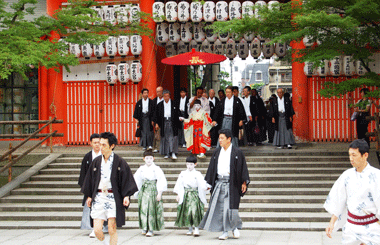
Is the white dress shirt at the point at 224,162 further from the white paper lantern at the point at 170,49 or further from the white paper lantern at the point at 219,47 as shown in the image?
the white paper lantern at the point at 170,49

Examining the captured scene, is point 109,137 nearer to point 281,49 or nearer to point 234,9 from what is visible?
point 234,9

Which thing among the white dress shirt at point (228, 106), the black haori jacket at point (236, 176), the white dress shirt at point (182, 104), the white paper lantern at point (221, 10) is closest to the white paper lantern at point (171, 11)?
the white paper lantern at point (221, 10)

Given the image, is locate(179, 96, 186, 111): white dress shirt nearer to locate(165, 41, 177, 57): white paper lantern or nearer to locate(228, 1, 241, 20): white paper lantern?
locate(228, 1, 241, 20): white paper lantern

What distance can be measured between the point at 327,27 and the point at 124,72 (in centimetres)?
687

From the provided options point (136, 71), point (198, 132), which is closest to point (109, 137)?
point (198, 132)

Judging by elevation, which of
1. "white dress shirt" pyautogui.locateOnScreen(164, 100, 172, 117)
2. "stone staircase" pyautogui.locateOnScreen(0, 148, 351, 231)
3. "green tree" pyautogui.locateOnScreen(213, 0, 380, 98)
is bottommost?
"stone staircase" pyautogui.locateOnScreen(0, 148, 351, 231)

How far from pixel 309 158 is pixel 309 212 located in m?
2.83

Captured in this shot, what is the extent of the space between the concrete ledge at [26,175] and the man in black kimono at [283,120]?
5949 mm

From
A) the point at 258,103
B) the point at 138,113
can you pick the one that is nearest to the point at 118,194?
the point at 138,113

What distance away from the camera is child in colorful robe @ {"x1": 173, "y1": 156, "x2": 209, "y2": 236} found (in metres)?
9.53

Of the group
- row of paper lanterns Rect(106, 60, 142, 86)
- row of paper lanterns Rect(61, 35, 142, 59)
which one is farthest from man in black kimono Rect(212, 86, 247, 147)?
row of paper lanterns Rect(61, 35, 142, 59)

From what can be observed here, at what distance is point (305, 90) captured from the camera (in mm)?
16578

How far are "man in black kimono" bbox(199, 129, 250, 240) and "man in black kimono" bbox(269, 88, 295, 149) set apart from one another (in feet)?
20.2

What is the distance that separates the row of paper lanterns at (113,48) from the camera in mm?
16719
